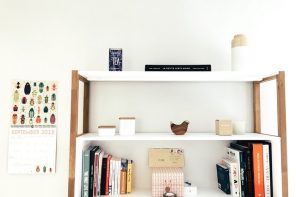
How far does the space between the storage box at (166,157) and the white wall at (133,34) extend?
58cm

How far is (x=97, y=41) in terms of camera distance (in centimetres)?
170

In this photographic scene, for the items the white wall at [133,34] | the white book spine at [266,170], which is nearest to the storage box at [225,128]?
the white book spine at [266,170]

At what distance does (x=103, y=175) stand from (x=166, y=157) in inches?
16.6

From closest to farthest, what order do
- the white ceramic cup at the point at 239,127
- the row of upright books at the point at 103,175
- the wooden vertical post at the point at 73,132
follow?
the wooden vertical post at the point at 73,132
the row of upright books at the point at 103,175
the white ceramic cup at the point at 239,127

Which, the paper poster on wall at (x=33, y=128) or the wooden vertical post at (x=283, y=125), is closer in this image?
the wooden vertical post at (x=283, y=125)

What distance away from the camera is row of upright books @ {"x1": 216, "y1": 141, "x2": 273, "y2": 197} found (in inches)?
54.7

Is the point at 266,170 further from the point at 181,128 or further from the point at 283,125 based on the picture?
the point at 181,128

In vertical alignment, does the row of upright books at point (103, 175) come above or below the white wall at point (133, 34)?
below

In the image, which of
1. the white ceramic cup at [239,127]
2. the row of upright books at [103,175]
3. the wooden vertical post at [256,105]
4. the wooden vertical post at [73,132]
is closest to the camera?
the wooden vertical post at [73,132]

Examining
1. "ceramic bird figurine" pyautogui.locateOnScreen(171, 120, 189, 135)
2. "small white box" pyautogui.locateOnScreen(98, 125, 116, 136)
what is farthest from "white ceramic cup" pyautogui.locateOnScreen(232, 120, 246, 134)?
"small white box" pyautogui.locateOnScreen(98, 125, 116, 136)

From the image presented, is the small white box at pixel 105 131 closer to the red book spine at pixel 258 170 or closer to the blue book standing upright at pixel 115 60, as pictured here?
the blue book standing upright at pixel 115 60

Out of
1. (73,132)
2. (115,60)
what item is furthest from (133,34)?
(73,132)

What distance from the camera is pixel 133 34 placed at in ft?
5.59

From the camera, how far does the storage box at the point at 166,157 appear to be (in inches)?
63.3
